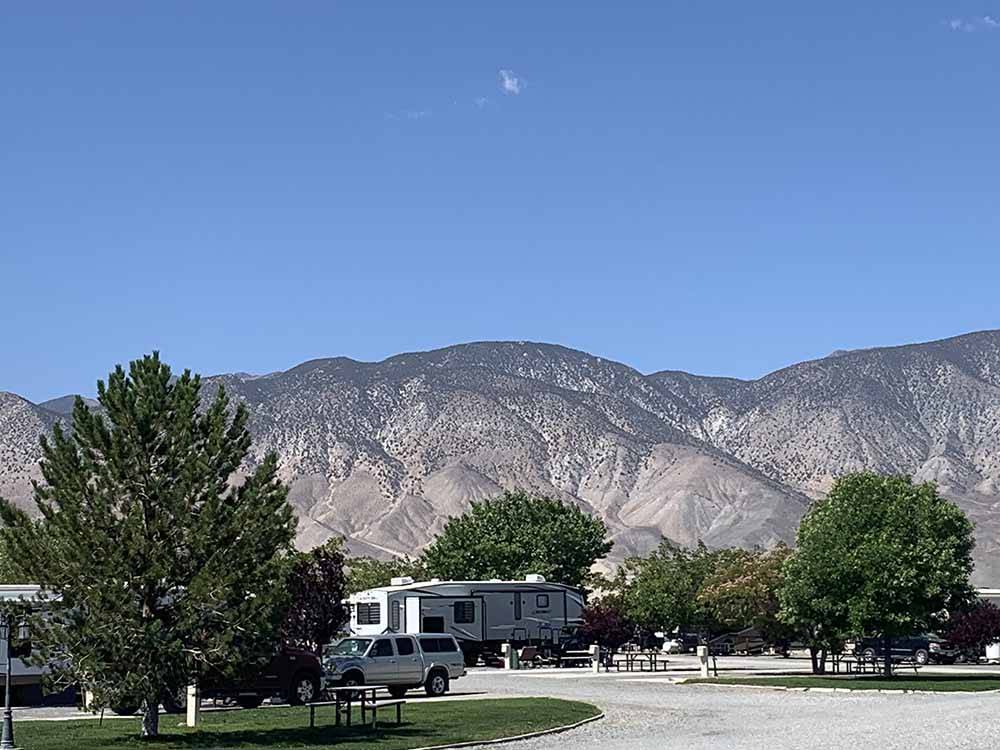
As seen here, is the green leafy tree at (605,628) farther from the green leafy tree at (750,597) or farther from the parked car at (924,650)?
the parked car at (924,650)

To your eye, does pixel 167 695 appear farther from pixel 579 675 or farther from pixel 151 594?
pixel 579 675

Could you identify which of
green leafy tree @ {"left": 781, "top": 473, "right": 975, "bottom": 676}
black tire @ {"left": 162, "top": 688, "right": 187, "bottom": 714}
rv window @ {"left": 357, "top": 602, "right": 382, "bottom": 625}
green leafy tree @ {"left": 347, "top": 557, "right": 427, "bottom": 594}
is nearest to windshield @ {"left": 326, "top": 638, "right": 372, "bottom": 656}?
black tire @ {"left": 162, "top": 688, "right": 187, "bottom": 714}

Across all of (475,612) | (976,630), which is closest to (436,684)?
(475,612)

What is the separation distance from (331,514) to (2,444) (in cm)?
4806

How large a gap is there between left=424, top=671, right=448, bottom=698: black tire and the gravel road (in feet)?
4.50

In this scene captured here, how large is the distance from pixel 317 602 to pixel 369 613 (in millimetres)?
6893

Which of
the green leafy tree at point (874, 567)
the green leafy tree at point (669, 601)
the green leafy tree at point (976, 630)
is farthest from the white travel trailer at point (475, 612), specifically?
the green leafy tree at point (976, 630)

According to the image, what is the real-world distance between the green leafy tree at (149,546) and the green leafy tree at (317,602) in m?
21.4

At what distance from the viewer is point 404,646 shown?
3822 centimetres

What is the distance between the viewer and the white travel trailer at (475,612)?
5347cm

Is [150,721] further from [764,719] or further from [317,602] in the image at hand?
[317,602]

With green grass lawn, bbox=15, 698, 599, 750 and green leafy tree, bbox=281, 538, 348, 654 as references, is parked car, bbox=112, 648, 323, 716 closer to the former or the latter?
green grass lawn, bbox=15, 698, 599, 750

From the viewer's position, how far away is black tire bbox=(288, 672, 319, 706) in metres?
34.5

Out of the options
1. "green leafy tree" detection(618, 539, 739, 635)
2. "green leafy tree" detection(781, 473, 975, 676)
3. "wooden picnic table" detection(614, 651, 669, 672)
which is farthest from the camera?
"green leafy tree" detection(618, 539, 739, 635)
